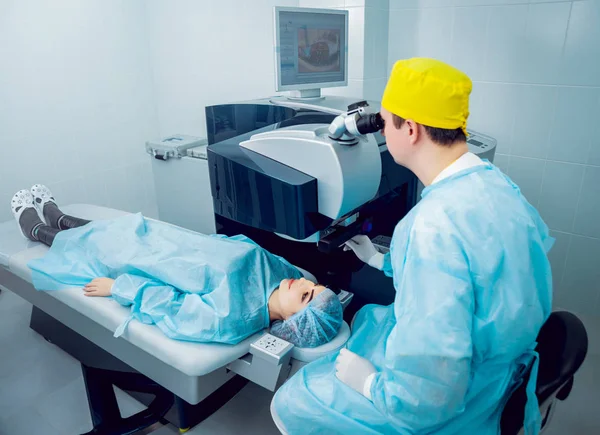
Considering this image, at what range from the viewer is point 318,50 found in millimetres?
1563

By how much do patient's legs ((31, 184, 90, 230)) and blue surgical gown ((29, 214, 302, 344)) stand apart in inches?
9.7

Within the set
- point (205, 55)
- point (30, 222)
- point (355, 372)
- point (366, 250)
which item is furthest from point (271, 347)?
point (205, 55)

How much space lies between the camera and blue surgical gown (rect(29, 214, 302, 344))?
50.3 inches

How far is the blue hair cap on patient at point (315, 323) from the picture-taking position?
1218 mm

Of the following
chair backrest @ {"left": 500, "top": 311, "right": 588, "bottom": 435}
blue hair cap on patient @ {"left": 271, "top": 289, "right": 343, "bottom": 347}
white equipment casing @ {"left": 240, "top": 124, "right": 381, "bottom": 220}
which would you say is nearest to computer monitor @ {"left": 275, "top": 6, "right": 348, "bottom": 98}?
white equipment casing @ {"left": 240, "top": 124, "right": 381, "bottom": 220}

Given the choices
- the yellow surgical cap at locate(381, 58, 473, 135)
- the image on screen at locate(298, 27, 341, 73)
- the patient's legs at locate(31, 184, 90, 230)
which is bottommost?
the patient's legs at locate(31, 184, 90, 230)

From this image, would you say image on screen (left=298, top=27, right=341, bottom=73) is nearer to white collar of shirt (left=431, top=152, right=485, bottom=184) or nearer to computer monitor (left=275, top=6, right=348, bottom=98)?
computer monitor (left=275, top=6, right=348, bottom=98)

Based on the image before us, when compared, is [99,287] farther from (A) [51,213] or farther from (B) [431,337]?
(B) [431,337]

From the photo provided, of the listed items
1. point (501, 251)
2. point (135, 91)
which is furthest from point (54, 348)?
point (501, 251)

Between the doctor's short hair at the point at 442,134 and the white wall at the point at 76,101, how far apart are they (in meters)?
2.31

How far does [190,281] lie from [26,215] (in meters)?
1.04

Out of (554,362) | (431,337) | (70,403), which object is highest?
(431,337)

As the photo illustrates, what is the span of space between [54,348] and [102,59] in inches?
67.3

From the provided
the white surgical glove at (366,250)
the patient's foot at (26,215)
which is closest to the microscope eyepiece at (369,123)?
the white surgical glove at (366,250)
